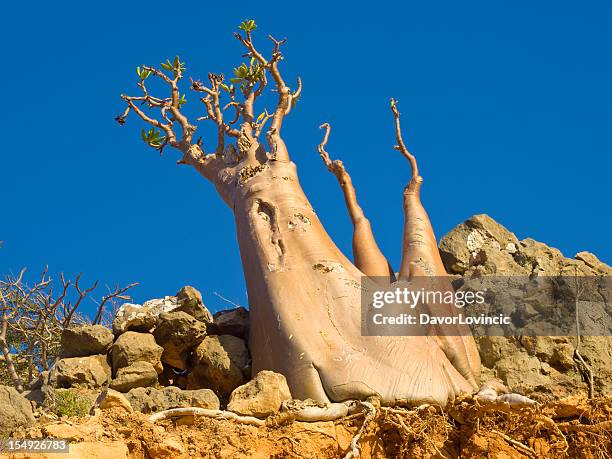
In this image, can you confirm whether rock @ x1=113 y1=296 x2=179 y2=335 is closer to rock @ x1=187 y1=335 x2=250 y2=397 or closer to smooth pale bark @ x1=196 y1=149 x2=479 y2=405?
rock @ x1=187 y1=335 x2=250 y2=397

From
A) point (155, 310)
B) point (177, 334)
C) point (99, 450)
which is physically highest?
point (155, 310)

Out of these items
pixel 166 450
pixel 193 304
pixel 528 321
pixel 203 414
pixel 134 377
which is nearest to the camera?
pixel 166 450

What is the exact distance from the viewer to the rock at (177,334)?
8.09 meters

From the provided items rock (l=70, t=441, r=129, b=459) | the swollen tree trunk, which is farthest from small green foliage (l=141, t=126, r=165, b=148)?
rock (l=70, t=441, r=129, b=459)

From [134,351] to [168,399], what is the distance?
1047 mm

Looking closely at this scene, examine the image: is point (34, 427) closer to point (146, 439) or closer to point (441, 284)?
point (146, 439)

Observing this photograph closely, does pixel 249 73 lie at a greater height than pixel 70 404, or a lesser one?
greater

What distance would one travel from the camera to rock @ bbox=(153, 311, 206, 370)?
26.6 feet

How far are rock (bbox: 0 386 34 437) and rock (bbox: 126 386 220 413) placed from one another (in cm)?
90

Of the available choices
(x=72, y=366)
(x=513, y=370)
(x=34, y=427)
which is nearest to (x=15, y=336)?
(x=72, y=366)

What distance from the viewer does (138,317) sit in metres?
8.24

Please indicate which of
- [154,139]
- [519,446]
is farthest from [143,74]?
[519,446]

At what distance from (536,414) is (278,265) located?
257 centimetres

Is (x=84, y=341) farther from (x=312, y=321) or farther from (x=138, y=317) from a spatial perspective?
(x=312, y=321)
